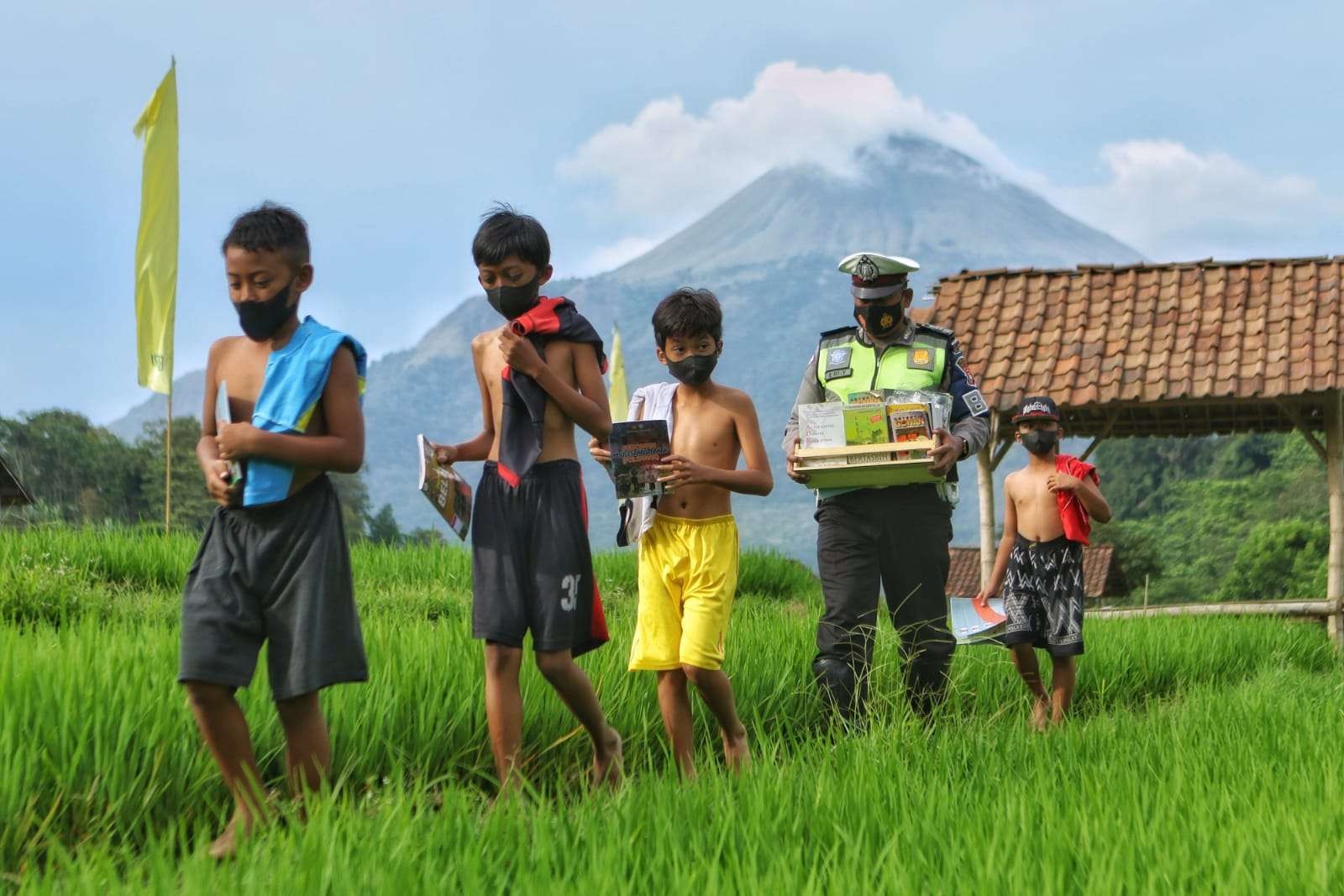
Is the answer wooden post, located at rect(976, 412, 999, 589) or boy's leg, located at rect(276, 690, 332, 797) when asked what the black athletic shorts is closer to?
boy's leg, located at rect(276, 690, 332, 797)

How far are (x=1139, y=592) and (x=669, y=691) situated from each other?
140 feet

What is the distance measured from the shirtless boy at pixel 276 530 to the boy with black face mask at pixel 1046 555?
12.8ft

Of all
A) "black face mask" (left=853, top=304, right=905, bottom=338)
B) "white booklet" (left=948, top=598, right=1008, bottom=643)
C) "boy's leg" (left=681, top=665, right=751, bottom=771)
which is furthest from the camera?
"white booklet" (left=948, top=598, right=1008, bottom=643)

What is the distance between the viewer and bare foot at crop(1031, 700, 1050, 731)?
644 centimetres

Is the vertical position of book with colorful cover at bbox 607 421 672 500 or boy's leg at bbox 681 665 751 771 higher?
book with colorful cover at bbox 607 421 672 500

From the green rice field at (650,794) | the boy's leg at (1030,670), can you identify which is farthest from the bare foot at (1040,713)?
the green rice field at (650,794)

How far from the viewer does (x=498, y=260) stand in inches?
165

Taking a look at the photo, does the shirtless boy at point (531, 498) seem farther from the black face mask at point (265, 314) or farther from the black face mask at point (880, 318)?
the black face mask at point (880, 318)

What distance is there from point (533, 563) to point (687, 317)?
1.04 metres

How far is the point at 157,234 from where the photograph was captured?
1631 centimetres

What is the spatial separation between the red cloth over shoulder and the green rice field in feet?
2.84

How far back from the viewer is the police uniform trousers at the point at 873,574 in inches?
203

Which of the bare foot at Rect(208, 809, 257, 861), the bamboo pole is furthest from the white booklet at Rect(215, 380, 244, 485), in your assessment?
the bamboo pole

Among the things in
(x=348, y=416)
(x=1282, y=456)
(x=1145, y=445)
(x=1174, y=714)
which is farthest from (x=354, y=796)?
(x=1145, y=445)
